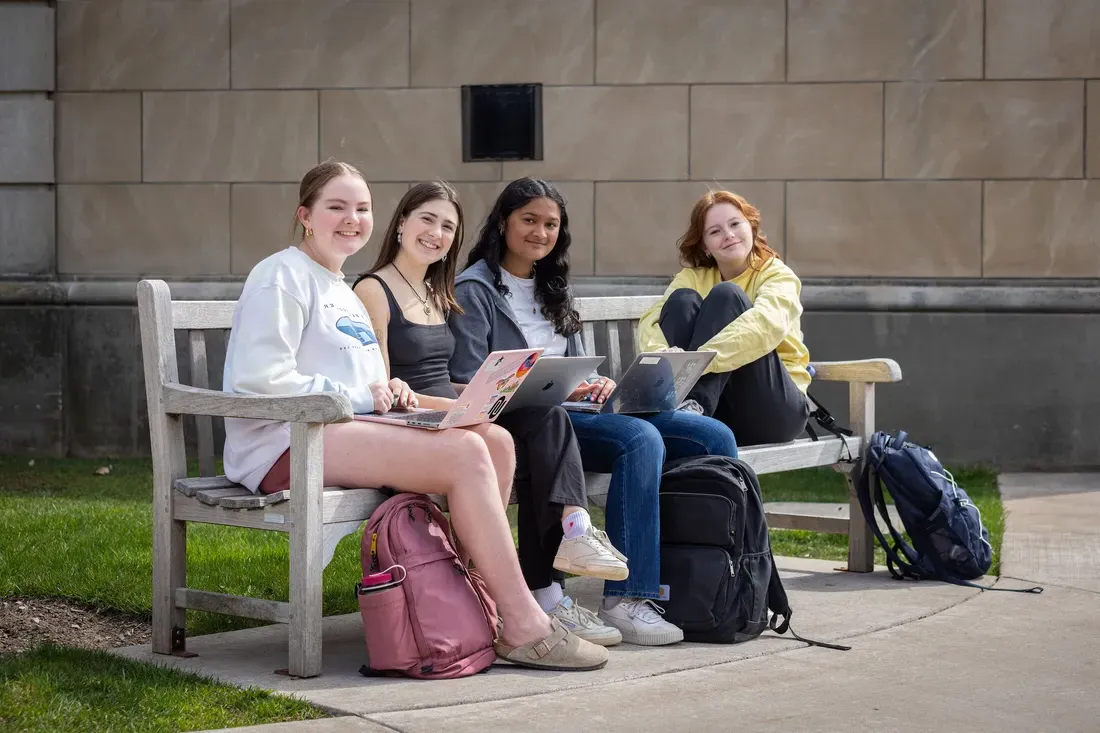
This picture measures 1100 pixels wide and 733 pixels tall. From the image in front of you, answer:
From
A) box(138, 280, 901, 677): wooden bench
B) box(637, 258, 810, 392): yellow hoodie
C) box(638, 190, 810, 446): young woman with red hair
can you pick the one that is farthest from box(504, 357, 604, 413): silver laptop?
box(637, 258, 810, 392): yellow hoodie

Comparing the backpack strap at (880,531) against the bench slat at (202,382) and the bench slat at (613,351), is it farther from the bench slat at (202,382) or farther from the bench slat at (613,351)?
the bench slat at (202,382)

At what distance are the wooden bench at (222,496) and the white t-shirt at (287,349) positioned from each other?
3.7 inches

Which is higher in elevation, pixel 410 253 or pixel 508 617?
pixel 410 253

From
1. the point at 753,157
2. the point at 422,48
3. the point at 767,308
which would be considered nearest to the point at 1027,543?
the point at 767,308

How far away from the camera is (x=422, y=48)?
956 cm

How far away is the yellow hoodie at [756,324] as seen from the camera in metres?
5.52

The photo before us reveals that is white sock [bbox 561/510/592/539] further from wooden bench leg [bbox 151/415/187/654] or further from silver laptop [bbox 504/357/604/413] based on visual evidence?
wooden bench leg [bbox 151/415/187/654]

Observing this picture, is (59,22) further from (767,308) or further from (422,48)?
(767,308)

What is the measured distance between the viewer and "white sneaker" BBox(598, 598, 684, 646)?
4605 mm

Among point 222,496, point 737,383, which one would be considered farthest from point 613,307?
point 222,496

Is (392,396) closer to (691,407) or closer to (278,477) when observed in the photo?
(278,477)

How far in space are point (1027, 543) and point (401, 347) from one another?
10.6 ft

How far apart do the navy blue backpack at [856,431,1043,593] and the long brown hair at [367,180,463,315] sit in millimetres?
2021

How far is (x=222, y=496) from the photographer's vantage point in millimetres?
4234
